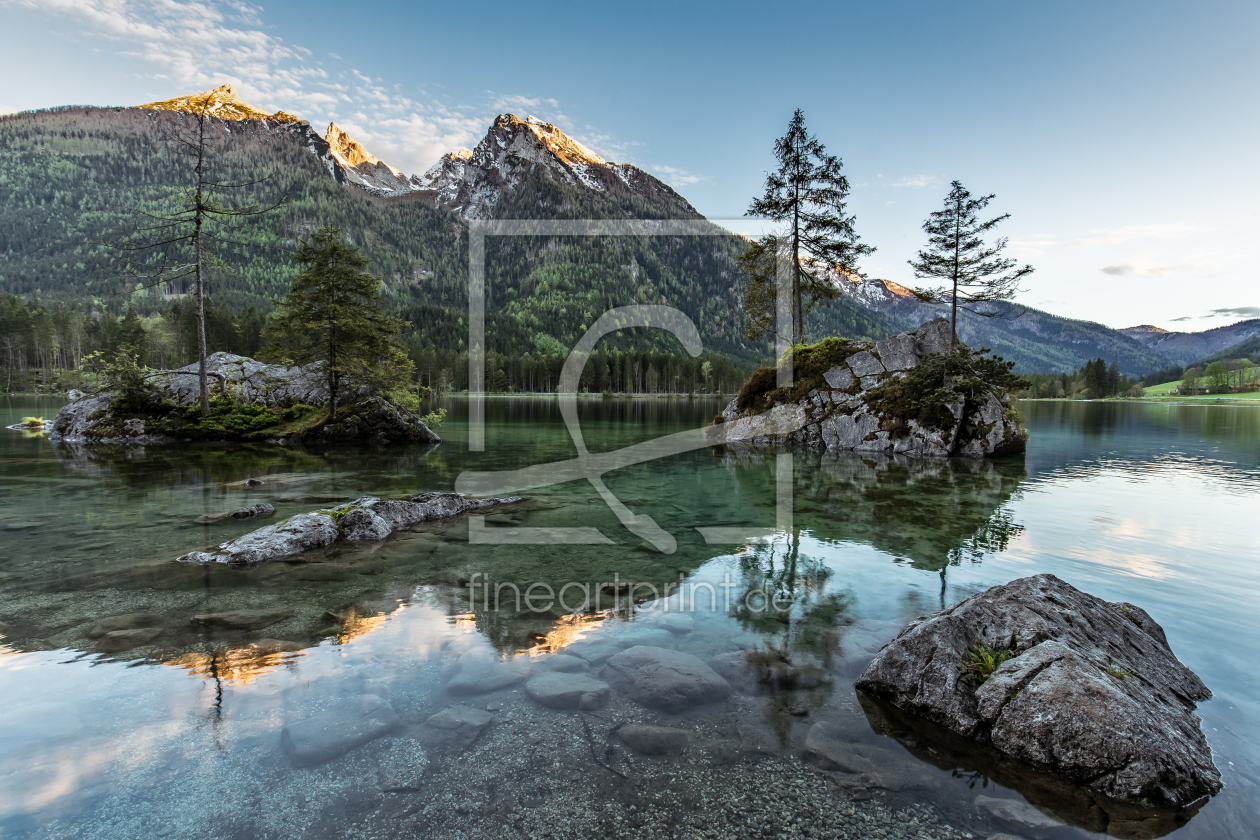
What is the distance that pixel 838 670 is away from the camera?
6594 mm

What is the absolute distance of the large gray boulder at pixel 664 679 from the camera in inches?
231

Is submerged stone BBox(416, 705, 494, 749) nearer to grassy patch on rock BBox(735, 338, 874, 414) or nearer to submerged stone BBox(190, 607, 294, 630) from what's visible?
submerged stone BBox(190, 607, 294, 630)

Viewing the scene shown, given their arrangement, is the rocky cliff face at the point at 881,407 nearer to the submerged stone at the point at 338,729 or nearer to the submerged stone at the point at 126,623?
the submerged stone at the point at 338,729

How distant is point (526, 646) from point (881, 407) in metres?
31.3

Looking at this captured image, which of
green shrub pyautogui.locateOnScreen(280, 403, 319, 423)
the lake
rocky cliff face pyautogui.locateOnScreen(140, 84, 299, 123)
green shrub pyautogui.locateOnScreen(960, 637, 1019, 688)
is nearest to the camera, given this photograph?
the lake

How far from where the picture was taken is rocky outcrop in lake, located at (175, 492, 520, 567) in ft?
34.0

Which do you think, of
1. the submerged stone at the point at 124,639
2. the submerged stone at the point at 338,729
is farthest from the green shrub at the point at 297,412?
the submerged stone at the point at 338,729

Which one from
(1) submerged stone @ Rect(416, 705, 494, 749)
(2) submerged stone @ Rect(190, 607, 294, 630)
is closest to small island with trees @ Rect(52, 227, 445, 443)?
(2) submerged stone @ Rect(190, 607, 294, 630)

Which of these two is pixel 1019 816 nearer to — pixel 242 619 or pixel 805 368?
pixel 242 619

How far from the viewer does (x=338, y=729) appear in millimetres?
5199

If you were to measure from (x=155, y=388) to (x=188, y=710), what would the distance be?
119ft

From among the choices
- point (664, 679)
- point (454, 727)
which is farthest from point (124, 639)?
point (664, 679)

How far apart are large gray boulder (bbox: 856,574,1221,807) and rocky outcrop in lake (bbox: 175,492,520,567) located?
1079cm

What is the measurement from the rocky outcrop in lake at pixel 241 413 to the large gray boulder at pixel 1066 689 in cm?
3141
